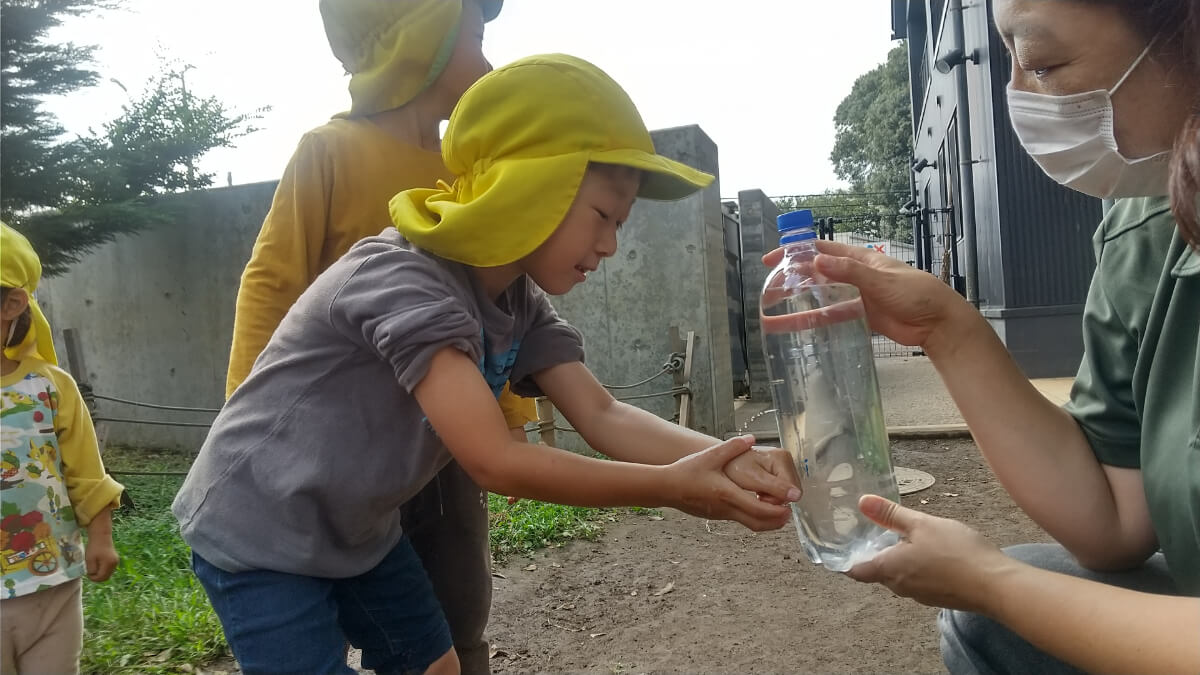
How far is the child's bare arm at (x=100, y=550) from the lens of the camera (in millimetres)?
2383

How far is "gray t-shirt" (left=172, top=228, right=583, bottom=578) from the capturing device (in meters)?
1.56

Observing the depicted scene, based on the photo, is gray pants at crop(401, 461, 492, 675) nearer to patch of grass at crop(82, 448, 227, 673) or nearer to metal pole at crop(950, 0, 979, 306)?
patch of grass at crop(82, 448, 227, 673)

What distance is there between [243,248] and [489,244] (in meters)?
7.46

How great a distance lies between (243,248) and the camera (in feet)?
26.9

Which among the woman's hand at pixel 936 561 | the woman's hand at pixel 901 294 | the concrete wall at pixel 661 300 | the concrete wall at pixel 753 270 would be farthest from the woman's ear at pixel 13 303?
the concrete wall at pixel 753 270

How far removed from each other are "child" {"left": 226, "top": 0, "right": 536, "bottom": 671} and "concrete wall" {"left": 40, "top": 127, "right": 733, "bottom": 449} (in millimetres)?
4774

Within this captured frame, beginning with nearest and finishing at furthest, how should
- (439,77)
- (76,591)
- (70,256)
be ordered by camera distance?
(439,77), (76,591), (70,256)

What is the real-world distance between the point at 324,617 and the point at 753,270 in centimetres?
814

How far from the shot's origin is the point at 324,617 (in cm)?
167

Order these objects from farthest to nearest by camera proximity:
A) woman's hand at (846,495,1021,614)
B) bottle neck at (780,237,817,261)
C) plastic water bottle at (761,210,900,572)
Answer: plastic water bottle at (761,210,900,572)
bottle neck at (780,237,817,261)
woman's hand at (846,495,1021,614)

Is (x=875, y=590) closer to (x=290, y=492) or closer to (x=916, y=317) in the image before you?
(x=916, y=317)

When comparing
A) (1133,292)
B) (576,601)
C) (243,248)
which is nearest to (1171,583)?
(1133,292)

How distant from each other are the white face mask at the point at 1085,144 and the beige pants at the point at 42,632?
267 cm

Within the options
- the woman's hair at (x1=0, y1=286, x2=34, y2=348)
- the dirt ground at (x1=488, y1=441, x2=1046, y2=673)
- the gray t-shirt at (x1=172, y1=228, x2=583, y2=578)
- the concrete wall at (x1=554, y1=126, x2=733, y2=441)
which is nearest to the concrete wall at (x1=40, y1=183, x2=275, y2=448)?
the concrete wall at (x1=554, y1=126, x2=733, y2=441)
